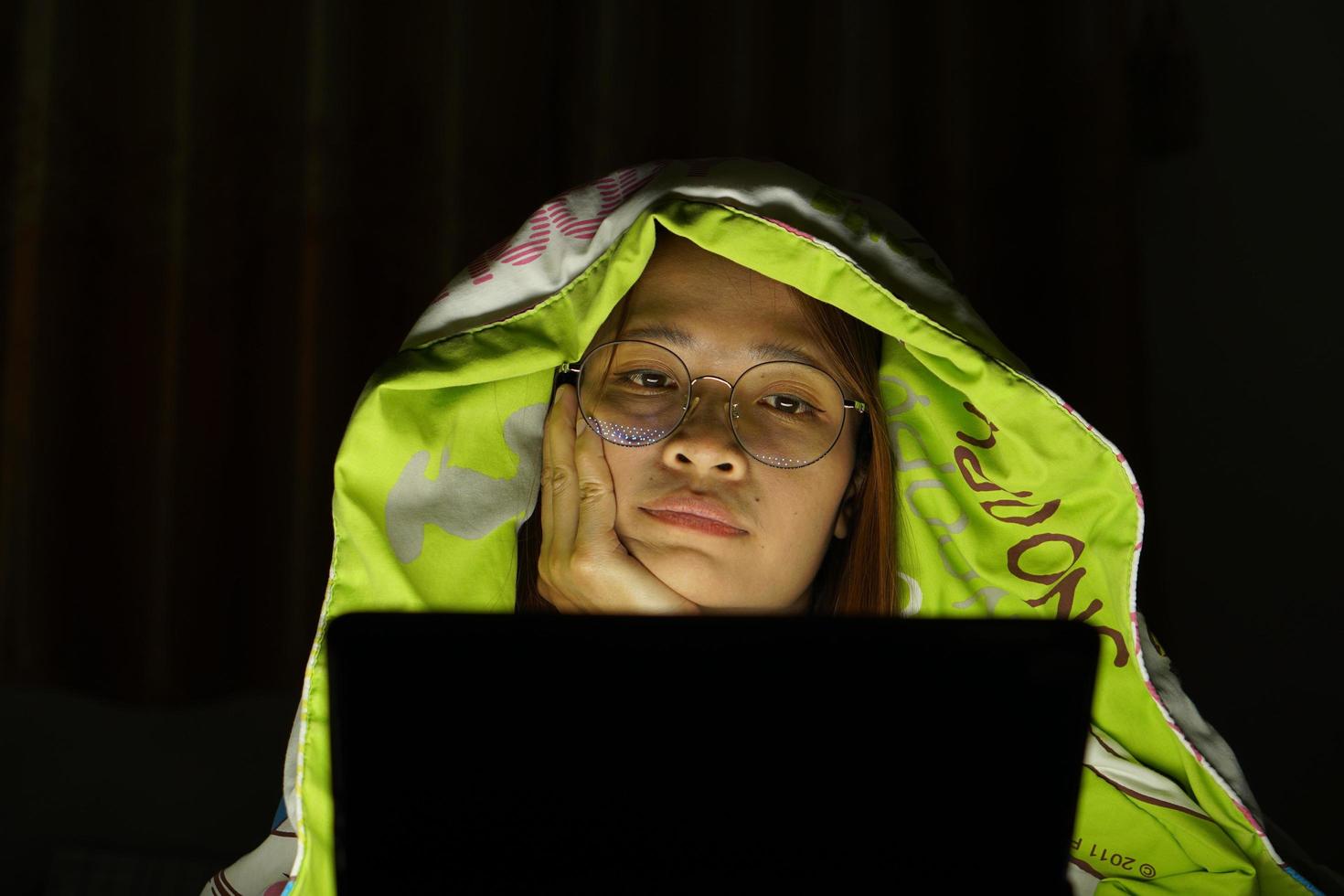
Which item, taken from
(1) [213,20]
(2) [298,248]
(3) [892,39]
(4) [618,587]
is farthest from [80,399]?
(3) [892,39]

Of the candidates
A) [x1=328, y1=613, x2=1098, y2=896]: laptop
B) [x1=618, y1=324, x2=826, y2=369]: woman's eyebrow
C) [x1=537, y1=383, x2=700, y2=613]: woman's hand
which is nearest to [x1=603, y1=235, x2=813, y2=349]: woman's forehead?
[x1=618, y1=324, x2=826, y2=369]: woman's eyebrow

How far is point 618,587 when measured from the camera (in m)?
0.95

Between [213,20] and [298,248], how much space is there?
0.41 m

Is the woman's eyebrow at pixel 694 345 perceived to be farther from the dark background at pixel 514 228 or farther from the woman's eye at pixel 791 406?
the dark background at pixel 514 228

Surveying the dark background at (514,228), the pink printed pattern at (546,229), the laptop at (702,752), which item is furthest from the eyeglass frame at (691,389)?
the dark background at (514,228)

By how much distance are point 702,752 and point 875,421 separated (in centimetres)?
69

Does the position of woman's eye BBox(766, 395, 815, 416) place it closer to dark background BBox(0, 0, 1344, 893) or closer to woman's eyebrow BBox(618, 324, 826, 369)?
woman's eyebrow BBox(618, 324, 826, 369)

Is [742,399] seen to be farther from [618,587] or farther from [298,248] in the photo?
[298,248]

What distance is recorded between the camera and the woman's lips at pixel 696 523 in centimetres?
95

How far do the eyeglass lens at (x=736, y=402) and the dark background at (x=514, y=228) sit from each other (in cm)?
76

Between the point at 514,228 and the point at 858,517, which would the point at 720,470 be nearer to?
the point at 858,517

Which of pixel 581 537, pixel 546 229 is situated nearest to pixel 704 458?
pixel 581 537

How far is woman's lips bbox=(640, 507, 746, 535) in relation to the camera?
947 mm

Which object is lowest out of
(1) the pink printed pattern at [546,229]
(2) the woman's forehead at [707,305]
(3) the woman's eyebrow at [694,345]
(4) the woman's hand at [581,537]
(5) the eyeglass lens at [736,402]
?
(4) the woman's hand at [581,537]
